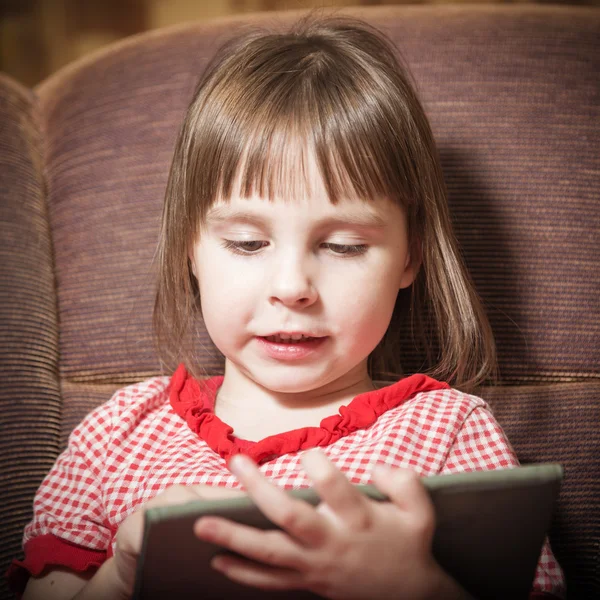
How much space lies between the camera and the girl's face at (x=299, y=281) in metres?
0.71

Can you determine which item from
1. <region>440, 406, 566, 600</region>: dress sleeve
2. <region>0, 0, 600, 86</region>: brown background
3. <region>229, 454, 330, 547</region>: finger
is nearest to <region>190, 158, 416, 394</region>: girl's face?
<region>440, 406, 566, 600</region>: dress sleeve

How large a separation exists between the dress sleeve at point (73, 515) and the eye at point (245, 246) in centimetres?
28

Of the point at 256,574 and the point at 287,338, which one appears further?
the point at 287,338

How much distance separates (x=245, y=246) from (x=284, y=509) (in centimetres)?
38

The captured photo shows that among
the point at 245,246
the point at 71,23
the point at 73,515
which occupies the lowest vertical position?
the point at 73,515

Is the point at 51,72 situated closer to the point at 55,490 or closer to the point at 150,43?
the point at 150,43

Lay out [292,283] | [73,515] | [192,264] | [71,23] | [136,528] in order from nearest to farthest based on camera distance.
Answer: [136,528] → [292,283] → [73,515] → [192,264] → [71,23]

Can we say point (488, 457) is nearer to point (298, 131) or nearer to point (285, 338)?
point (285, 338)

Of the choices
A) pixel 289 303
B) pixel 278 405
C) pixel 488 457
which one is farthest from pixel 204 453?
pixel 488 457

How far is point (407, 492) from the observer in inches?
18.9

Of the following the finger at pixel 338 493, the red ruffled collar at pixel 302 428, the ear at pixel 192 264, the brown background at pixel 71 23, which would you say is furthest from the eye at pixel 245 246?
the brown background at pixel 71 23

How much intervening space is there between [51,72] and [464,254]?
1.41m

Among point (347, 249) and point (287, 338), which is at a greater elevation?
point (347, 249)

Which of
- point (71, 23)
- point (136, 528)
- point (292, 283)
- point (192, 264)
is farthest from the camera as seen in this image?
point (71, 23)
